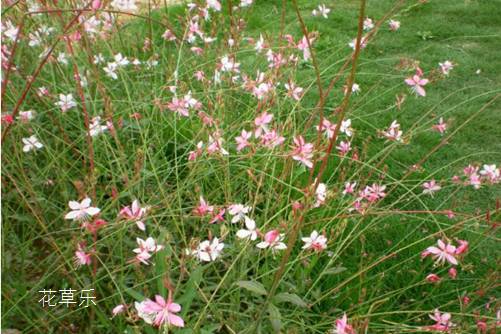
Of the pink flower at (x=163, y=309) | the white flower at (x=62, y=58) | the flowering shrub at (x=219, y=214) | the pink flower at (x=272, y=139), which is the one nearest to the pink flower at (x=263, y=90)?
the flowering shrub at (x=219, y=214)

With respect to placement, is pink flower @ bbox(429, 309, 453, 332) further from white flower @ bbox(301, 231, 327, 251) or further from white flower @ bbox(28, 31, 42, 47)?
white flower @ bbox(28, 31, 42, 47)

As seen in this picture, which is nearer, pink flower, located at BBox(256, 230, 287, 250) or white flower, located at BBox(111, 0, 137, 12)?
pink flower, located at BBox(256, 230, 287, 250)

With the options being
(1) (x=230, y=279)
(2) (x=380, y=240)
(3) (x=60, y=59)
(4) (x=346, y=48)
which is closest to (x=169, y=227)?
(1) (x=230, y=279)

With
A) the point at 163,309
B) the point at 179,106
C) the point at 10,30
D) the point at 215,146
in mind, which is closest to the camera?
the point at 163,309

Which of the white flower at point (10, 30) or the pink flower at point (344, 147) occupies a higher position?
the white flower at point (10, 30)

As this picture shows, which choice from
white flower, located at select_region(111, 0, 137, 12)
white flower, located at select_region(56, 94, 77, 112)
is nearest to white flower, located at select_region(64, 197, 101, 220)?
white flower, located at select_region(56, 94, 77, 112)

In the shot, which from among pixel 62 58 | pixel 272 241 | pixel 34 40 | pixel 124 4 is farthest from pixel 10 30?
pixel 272 241

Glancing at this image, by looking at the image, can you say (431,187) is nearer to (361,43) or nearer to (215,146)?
(361,43)

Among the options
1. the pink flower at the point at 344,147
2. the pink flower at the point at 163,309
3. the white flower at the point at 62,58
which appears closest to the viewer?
the pink flower at the point at 163,309

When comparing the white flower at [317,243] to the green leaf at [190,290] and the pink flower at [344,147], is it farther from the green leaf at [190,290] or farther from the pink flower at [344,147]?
the pink flower at [344,147]

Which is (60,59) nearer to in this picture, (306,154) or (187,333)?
(306,154)
